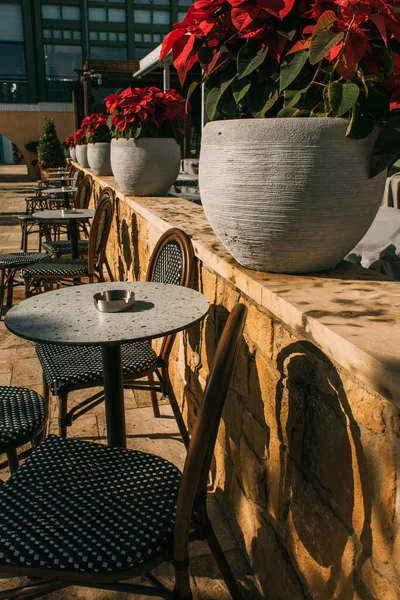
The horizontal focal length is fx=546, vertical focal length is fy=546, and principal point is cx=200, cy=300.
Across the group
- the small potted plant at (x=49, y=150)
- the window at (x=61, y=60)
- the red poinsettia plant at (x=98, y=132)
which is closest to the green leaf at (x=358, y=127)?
the red poinsettia plant at (x=98, y=132)

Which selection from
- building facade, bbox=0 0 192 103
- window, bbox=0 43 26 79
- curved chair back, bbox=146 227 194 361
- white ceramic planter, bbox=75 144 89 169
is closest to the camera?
curved chair back, bbox=146 227 194 361

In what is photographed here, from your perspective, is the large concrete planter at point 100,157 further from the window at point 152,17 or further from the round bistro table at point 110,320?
the window at point 152,17

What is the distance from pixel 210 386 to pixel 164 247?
54.9 inches

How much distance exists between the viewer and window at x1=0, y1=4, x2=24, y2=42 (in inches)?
993

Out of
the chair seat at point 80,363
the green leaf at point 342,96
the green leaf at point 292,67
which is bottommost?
the chair seat at point 80,363

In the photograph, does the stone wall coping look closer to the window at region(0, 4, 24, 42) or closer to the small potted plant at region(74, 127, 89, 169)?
the small potted plant at region(74, 127, 89, 169)

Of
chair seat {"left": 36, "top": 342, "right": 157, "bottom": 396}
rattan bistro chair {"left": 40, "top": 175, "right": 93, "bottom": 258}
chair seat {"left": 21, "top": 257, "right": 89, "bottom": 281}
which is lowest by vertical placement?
chair seat {"left": 36, "top": 342, "right": 157, "bottom": 396}

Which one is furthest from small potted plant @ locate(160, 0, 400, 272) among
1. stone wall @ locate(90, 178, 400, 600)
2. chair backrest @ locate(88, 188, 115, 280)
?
chair backrest @ locate(88, 188, 115, 280)

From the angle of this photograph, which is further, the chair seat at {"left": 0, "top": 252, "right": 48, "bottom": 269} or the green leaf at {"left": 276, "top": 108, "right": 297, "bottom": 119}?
the chair seat at {"left": 0, "top": 252, "right": 48, "bottom": 269}

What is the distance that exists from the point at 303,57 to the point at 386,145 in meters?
0.31

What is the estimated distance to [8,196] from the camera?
15.2 meters

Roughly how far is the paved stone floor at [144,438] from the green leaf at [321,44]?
1479 millimetres

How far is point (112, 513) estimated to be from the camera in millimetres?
1241

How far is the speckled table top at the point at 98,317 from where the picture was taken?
1422 mm
